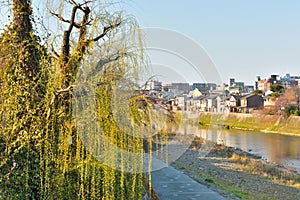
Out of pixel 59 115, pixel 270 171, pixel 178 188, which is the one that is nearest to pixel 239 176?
pixel 270 171

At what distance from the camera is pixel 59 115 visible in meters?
2.71

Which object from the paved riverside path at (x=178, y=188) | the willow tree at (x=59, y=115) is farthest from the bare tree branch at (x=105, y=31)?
the paved riverside path at (x=178, y=188)

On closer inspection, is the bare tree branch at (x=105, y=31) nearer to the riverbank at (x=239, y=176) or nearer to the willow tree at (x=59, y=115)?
the willow tree at (x=59, y=115)

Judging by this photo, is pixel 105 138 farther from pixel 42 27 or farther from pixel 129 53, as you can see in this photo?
pixel 42 27

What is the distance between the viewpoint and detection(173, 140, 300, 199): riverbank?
6859mm

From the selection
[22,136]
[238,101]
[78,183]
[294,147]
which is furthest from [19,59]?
[238,101]

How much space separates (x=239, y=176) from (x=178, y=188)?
122 inches

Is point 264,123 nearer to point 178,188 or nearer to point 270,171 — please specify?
point 270,171

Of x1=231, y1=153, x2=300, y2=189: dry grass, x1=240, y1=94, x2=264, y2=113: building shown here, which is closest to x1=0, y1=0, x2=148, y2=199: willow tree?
x1=231, y1=153, x2=300, y2=189: dry grass

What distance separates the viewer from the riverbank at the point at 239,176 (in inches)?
270

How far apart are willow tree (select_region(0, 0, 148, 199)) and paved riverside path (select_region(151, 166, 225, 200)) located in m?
2.94

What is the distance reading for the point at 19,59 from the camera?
279cm

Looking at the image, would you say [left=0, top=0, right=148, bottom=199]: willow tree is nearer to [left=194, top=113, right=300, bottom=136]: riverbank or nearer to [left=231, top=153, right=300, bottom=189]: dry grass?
[left=231, top=153, right=300, bottom=189]: dry grass

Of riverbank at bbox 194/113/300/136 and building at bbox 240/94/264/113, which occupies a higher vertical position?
building at bbox 240/94/264/113
